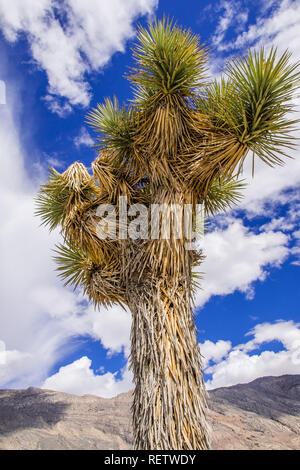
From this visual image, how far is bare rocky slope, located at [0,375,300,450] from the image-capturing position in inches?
217

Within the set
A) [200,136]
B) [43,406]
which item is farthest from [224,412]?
[200,136]

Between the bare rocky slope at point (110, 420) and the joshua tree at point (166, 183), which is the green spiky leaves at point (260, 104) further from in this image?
Result: the bare rocky slope at point (110, 420)

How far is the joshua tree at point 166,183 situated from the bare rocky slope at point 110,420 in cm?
169

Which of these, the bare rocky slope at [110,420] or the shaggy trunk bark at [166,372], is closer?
the shaggy trunk bark at [166,372]

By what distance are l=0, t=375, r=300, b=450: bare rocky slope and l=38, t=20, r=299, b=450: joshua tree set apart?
1693 millimetres

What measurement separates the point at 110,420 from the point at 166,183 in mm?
4462

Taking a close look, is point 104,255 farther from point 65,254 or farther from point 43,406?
point 43,406

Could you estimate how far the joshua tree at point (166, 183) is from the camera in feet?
13.4

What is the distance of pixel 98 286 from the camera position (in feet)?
17.3

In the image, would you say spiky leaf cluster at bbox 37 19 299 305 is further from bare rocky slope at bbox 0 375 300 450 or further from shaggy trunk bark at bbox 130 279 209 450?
bare rocky slope at bbox 0 375 300 450

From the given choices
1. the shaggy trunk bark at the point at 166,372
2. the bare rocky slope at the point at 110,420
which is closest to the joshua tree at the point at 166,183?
the shaggy trunk bark at the point at 166,372

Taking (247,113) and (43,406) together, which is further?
(43,406)
